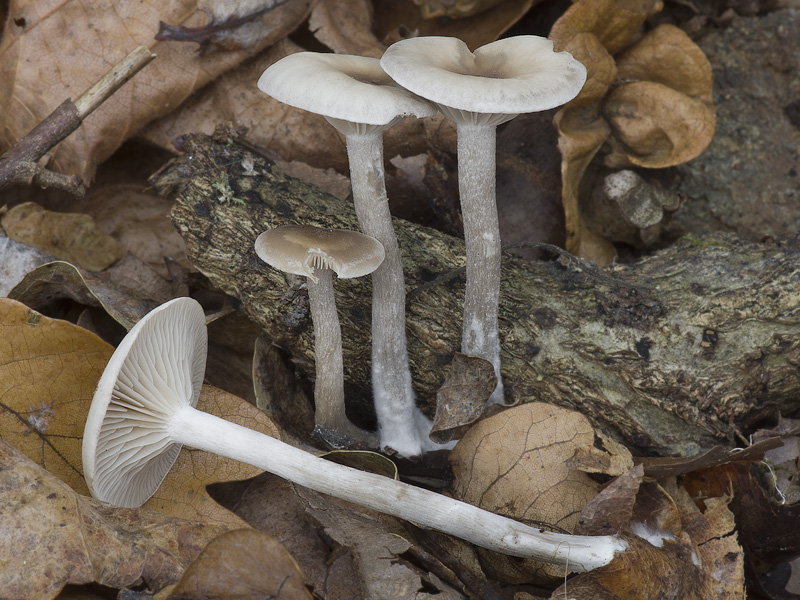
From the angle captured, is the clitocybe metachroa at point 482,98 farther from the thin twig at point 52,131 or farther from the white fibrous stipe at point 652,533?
the thin twig at point 52,131

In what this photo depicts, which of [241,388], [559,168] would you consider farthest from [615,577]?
[559,168]

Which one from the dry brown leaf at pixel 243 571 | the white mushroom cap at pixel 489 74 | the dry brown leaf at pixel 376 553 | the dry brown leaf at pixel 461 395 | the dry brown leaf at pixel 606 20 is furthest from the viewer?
the dry brown leaf at pixel 606 20

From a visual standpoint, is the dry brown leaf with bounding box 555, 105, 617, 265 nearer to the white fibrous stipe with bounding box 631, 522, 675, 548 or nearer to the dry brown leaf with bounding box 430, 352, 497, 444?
the dry brown leaf with bounding box 430, 352, 497, 444

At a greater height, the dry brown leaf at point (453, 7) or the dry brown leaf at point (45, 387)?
the dry brown leaf at point (453, 7)

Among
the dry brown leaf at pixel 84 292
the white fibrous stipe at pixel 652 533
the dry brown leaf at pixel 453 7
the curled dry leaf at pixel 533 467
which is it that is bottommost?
the white fibrous stipe at pixel 652 533

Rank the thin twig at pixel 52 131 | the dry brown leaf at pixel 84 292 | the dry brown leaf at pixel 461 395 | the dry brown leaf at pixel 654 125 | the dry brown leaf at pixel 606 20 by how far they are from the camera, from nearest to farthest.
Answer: the dry brown leaf at pixel 461 395 → the dry brown leaf at pixel 84 292 → the thin twig at pixel 52 131 → the dry brown leaf at pixel 606 20 → the dry brown leaf at pixel 654 125

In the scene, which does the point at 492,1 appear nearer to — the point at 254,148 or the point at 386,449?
the point at 254,148

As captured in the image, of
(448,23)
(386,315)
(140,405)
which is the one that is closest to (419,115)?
(386,315)

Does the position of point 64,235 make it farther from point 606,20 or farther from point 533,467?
point 606,20

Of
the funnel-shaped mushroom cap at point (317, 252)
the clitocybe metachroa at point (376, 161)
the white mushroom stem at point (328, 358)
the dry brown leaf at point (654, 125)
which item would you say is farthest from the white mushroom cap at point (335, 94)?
the dry brown leaf at point (654, 125)
